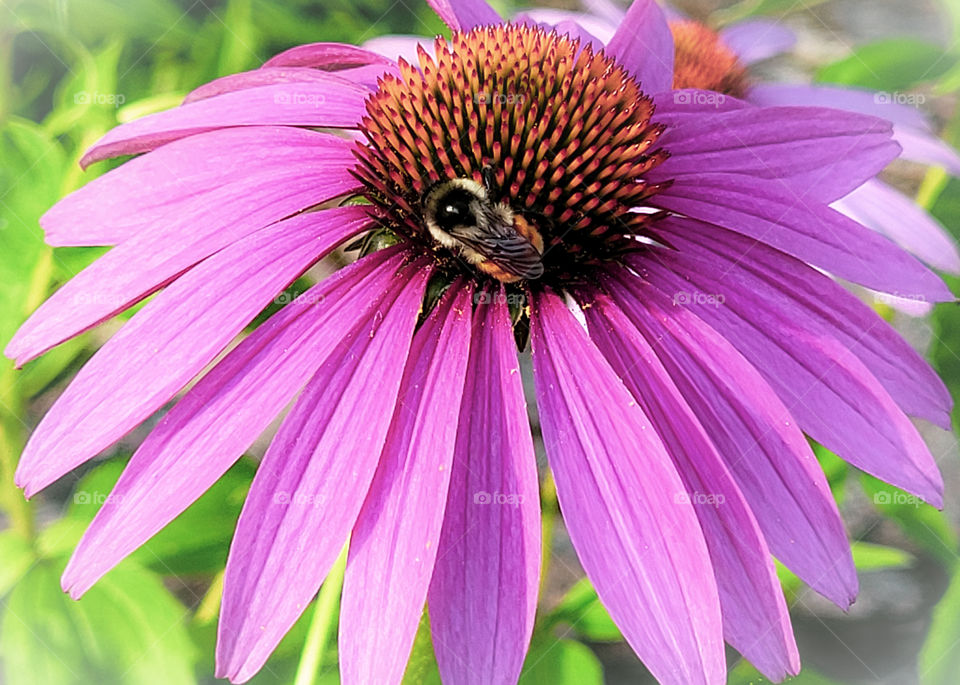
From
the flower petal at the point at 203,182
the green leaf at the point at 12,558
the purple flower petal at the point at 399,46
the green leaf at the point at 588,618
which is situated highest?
the purple flower petal at the point at 399,46

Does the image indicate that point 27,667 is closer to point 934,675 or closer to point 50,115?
point 50,115

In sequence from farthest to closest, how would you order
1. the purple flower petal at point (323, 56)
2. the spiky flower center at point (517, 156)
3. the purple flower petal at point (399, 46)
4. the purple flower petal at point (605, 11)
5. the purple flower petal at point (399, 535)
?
1. the purple flower petal at point (605, 11)
2. the purple flower petal at point (399, 46)
3. the purple flower petal at point (323, 56)
4. the spiky flower center at point (517, 156)
5. the purple flower petal at point (399, 535)

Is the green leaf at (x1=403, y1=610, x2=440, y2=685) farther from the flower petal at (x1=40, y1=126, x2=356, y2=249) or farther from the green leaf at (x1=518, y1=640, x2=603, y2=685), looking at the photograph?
the flower petal at (x1=40, y1=126, x2=356, y2=249)

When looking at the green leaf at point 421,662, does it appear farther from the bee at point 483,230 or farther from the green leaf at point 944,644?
the green leaf at point 944,644

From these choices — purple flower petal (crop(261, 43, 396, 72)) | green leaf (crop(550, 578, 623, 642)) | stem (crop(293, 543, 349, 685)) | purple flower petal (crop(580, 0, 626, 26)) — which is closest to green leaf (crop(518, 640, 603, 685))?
green leaf (crop(550, 578, 623, 642))

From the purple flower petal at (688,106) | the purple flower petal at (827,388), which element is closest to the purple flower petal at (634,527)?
the purple flower petal at (827,388)

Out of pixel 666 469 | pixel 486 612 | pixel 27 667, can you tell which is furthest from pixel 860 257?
pixel 27 667
